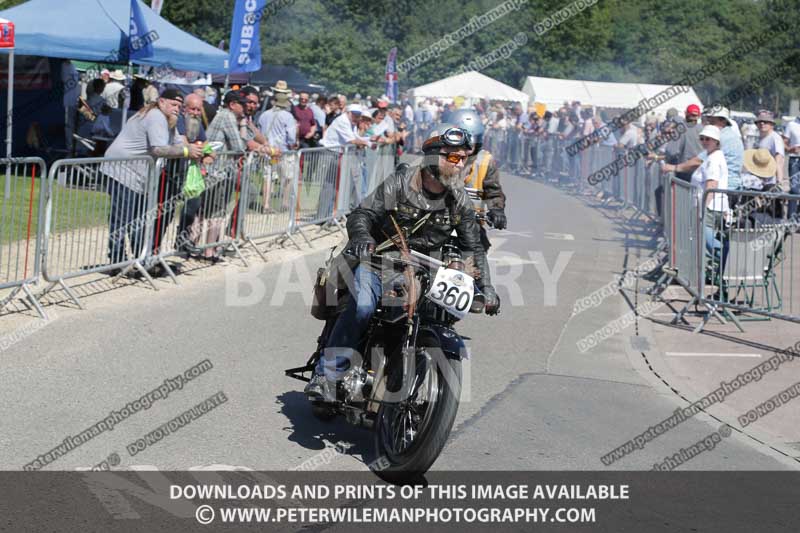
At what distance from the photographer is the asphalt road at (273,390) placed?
6012mm

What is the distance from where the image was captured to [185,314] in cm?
962

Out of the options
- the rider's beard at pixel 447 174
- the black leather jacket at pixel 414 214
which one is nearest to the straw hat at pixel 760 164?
the black leather jacket at pixel 414 214

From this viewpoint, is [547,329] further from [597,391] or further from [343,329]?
[343,329]

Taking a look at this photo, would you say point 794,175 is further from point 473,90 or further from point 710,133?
point 473,90

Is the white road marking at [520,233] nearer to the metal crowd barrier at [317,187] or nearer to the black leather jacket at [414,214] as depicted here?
the metal crowd barrier at [317,187]

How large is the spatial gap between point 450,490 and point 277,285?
6.25m

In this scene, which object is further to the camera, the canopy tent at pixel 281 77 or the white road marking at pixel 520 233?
the canopy tent at pixel 281 77

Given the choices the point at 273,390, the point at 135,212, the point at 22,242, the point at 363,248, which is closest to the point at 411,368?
the point at 363,248

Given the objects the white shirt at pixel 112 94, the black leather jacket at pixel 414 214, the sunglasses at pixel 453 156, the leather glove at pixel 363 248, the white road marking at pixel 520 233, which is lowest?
the white road marking at pixel 520 233

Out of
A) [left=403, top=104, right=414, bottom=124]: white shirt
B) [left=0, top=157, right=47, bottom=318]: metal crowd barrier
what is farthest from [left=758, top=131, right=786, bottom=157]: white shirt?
[left=403, top=104, right=414, bottom=124]: white shirt

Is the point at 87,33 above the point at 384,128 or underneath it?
above

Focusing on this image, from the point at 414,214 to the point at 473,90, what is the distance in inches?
1581

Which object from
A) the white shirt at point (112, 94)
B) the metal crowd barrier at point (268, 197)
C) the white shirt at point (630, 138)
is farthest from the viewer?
the white shirt at point (630, 138)

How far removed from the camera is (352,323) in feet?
19.2
